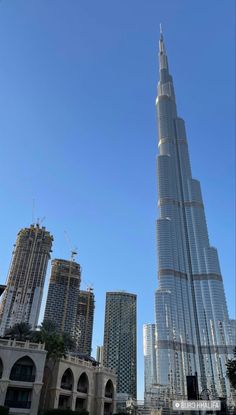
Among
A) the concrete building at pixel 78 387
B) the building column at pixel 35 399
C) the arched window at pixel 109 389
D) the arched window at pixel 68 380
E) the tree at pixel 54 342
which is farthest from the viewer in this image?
the arched window at pixel 109 389

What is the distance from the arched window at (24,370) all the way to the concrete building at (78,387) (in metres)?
5.65

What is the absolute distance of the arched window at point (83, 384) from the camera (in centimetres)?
6500

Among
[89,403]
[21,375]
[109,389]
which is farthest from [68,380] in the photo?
[21,375]

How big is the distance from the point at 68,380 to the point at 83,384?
4476 mm

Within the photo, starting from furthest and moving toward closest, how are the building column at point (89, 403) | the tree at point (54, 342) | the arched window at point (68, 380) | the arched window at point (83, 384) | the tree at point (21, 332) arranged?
the arched window at point (83, 384) < the building column at point (89, 403) < the tree at point (21, 332) < the arched window at point (68, 380) < the tree at point (54, 342)

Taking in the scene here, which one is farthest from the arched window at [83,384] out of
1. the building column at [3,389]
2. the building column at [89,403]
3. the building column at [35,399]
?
the building column at [3,389]

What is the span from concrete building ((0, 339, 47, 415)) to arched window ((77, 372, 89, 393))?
12667 millimetres

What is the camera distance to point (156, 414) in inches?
4673

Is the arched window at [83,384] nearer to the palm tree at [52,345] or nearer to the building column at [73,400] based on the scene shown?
the building column at [73,400]

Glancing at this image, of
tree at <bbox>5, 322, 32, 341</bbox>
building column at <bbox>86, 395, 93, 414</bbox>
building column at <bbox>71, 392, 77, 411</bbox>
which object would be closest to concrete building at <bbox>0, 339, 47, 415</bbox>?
tree at <bbox>5, 322, 32, 341</bbox>

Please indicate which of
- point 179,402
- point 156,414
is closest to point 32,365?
point 179,402

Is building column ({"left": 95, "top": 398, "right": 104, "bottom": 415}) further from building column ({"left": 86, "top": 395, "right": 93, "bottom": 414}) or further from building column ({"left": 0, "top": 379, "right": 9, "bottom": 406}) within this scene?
building column ({"left": 0, "top": 379, "right": 9, "bottom": 406})

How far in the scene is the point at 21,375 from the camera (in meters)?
54.6

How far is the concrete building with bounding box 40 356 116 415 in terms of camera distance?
59500 millimetres
